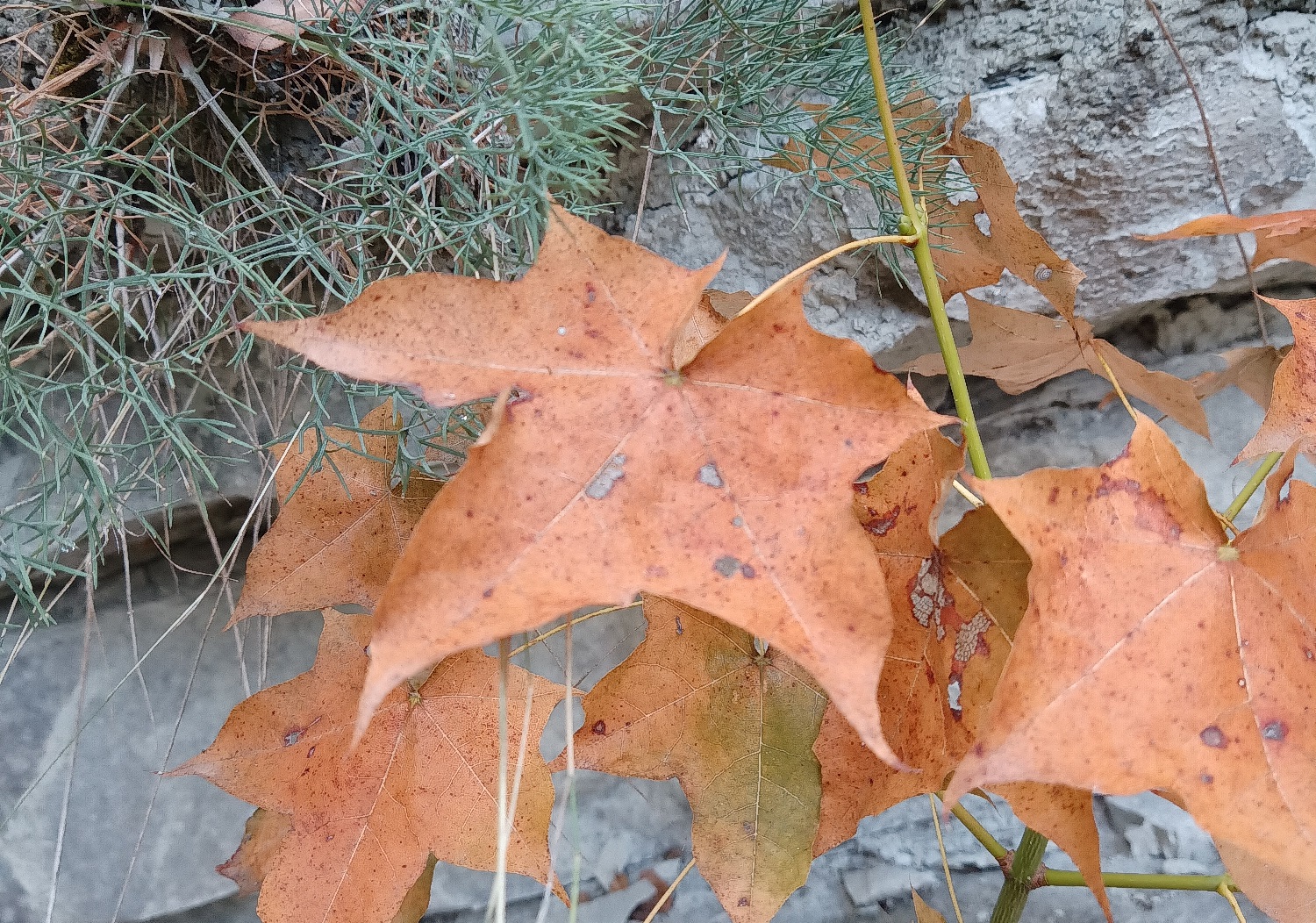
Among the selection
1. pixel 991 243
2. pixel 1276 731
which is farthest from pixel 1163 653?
pixel 991 243

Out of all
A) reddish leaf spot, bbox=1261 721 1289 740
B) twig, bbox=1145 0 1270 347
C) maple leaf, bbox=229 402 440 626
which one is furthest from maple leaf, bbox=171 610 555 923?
twig, bbox=1145 0 1270 347

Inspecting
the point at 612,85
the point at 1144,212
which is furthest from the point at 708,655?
the point at 1144,212

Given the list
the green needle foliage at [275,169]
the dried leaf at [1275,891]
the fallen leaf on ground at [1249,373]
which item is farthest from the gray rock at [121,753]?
the fallen leaf on ground at [1249,373]

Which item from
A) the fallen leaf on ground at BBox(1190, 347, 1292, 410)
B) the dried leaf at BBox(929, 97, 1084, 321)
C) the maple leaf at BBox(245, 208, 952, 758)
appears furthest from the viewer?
the fallen leaf on ground at BBox(1190, 347, 1292, 410)

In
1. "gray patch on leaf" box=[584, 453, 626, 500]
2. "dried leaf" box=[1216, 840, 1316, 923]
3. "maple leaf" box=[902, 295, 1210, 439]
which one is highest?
"gray patch on leaf" box=[584, 453, 626, 500]

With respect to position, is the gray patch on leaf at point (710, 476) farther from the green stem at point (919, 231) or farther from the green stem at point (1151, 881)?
the green stem at point (1151, 881)

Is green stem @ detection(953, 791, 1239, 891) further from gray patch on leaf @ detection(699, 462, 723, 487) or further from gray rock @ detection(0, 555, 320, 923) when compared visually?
gray rock @ detection(0, 555, 320, 923)
